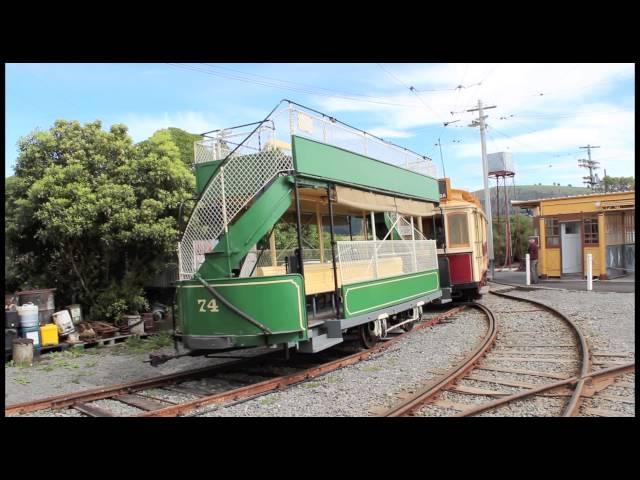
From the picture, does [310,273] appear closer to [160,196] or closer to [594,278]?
[160,196]

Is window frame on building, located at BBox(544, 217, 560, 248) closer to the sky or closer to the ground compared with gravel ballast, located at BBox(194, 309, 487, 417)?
closer to the sky

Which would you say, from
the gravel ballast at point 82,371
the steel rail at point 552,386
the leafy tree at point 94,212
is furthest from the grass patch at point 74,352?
the steel rail at point 552,386

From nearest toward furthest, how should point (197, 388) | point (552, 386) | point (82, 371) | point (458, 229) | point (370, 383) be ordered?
point (552, 386)
point (370, 383)
point (197, 388)
point (82, 371)
point (458, 229)

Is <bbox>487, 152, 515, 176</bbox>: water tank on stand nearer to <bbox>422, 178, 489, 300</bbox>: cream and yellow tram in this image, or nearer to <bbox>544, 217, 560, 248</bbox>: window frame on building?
<bbox>544, 217, 560, 248</bbox>: window frame on building

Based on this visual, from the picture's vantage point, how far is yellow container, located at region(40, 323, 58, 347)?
9.92 m

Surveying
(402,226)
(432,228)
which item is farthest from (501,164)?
(402,226)

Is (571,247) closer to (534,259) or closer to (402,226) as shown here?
(534,259)

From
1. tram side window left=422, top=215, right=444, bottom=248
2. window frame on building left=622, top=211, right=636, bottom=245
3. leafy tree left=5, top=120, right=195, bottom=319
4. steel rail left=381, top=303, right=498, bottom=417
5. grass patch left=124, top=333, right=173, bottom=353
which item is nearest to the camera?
steel rail left=381, top=303, right=498, bottom=417

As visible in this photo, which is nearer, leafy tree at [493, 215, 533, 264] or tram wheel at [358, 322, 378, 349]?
tram wheel at [358, 322, 378, 349]

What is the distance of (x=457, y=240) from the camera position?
45.6 feet

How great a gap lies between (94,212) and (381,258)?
20.1 ft

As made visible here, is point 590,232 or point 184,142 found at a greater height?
point 184,142

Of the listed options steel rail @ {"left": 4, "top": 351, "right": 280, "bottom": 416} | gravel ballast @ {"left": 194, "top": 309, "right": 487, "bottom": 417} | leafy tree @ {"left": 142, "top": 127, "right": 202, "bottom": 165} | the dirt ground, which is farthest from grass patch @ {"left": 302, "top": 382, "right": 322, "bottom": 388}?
leafy tree @ {"left": 142, "top": 127, "right": 202, "bottom": 165}

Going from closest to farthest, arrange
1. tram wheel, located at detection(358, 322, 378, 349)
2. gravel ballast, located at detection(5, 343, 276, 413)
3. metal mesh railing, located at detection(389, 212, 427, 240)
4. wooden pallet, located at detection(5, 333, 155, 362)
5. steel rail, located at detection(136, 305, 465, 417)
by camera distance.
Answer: steel rail, located at detection(136, 305, 465, 417) < gravel ballast, located at detection(5, 343, 276, 413) < tram wheel, located at detection(358, 322, 378, 349) < wooden pallet, located at detection(5, 333, 155, 362) < metal mesh railing, located at detection(389, 212, 427, 240)
